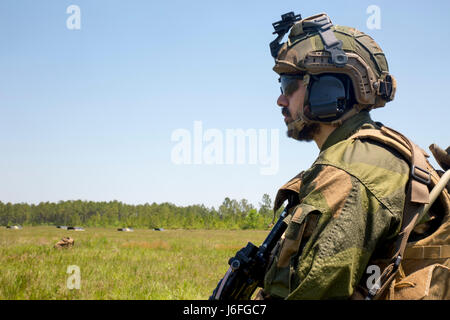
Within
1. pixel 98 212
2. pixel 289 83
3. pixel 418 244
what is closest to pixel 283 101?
pixel 289 83

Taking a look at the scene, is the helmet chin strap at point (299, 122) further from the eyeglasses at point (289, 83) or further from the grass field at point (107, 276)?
the grass field at point (107, 276)

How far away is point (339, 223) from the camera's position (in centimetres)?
213

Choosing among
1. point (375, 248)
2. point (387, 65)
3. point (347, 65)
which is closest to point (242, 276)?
point (375, 248)

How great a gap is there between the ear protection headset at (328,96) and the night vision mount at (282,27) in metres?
0.57

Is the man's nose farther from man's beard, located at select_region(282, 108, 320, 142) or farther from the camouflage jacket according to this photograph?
the camouflage jacket

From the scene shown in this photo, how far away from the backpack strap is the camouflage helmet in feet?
1.97

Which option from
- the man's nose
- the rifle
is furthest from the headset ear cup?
the rifle

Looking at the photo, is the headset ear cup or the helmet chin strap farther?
the helmet chin strap

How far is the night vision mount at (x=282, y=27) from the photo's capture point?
3.41 m

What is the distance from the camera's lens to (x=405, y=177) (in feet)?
7.76

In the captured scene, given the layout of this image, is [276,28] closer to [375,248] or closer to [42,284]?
[375,248]

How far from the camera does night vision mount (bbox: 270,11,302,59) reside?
3.41 m

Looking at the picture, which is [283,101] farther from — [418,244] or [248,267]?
[418,244]
